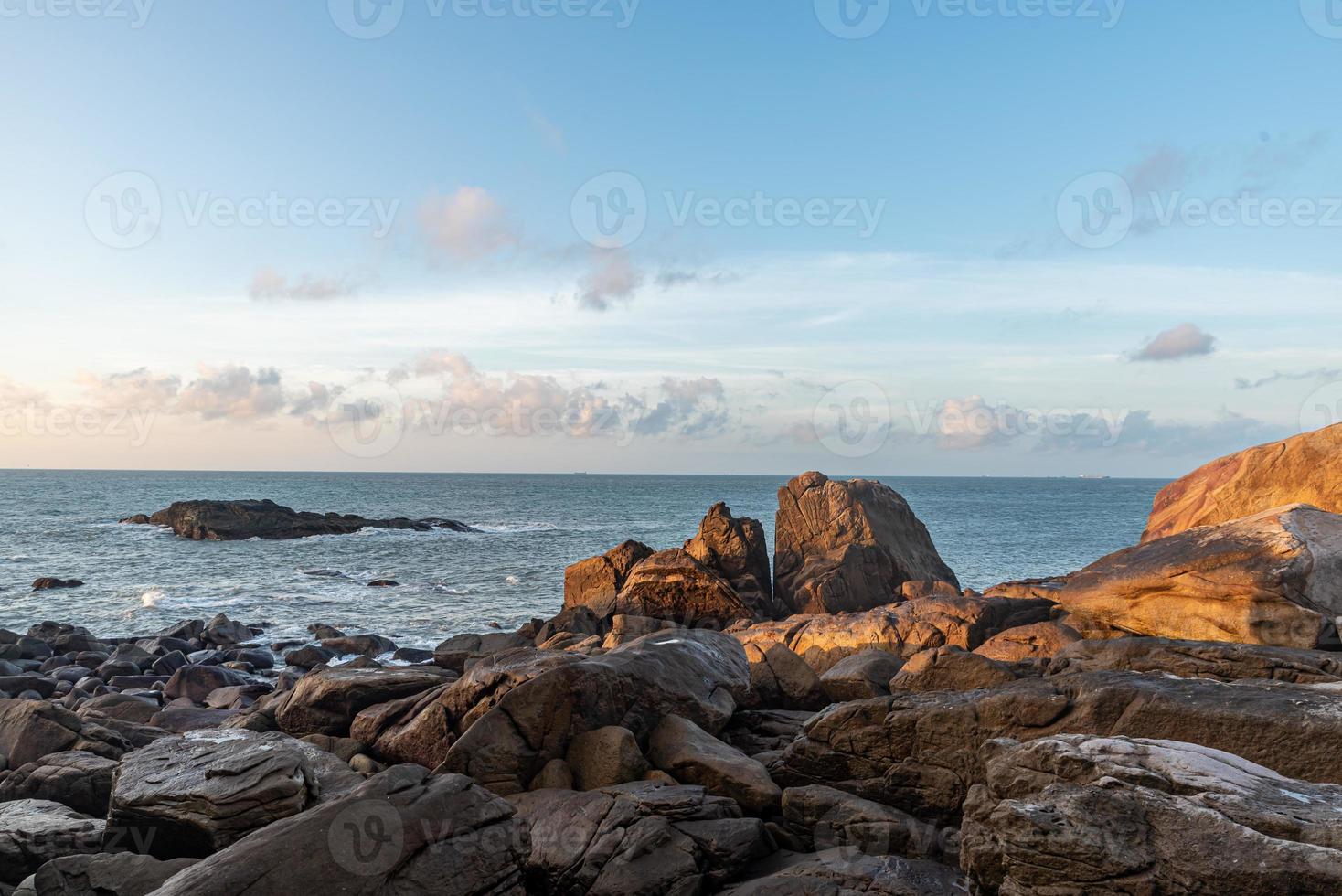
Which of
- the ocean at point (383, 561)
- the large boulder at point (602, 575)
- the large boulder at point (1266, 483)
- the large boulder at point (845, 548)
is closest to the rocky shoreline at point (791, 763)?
the large boulder at point (1266, 483)

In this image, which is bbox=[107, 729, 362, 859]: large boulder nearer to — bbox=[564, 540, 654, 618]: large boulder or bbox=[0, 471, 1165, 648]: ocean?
bbox=[564, 540, 654, 618]: large boulder

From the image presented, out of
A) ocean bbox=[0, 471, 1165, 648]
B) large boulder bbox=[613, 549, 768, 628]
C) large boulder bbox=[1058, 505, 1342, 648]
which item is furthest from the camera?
ocean bbox=[0, 471, 1165, 648]

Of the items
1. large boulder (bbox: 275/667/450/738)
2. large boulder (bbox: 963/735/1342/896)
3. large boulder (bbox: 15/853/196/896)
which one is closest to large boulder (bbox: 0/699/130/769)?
large boulder (bbox: 275/667/450/738)

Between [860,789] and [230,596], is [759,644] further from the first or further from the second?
[230,596]

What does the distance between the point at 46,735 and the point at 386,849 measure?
8.61m

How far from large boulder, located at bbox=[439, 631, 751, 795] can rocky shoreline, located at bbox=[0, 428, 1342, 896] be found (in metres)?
0.04

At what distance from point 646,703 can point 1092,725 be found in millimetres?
5407

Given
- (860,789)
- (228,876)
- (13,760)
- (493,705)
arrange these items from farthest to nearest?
(13,760) → (493,705) → (860,789) → (228,876)

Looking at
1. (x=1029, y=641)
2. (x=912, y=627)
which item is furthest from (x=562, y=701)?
(x=912, y=627)

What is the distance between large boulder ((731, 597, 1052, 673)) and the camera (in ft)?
57.9

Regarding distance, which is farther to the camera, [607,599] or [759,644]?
[607,599]

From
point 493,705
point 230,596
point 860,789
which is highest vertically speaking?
point 493,705

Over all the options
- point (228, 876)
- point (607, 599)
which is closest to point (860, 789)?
point (228, 876)

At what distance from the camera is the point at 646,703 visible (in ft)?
37.5
